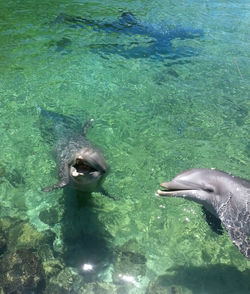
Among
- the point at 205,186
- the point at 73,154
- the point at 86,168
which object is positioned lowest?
the point at 73,154

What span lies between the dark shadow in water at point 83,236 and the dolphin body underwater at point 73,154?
0.46 m

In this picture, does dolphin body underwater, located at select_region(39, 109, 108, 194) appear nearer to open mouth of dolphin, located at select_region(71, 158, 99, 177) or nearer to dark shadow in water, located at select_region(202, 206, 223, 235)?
open mouth of dolphin, located at select_region(71, 158, 99, 177)

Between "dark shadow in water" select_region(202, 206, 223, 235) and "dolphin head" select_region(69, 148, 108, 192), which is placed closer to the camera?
"dolphin head" select_region(69, 148, 108, 192)

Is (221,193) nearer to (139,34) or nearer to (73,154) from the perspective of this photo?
(73,154)

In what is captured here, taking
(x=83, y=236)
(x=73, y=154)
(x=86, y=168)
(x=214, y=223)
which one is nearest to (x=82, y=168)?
(x=86, y=168)

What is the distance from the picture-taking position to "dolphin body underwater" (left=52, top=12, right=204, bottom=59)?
36.7ft

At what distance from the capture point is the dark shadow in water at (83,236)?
4.79 m

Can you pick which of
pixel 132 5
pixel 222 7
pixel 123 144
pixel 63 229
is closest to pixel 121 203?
pixel 63 229

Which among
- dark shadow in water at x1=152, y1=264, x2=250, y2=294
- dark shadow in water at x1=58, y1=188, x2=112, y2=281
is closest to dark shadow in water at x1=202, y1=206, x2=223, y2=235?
dark shadow in water at x1=152, y1=264, x2=250, y2=294

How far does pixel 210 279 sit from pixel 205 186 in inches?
61.9

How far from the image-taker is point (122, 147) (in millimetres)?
6945

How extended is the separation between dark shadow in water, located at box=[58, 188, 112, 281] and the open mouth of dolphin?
1.36m

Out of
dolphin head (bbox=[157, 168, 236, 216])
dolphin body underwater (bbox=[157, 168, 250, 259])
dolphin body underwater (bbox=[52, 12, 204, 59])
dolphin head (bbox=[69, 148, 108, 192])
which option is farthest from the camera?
dolphin body underwater (bbox=[52, 12, 204, 59])

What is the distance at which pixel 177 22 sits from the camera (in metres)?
14.0
